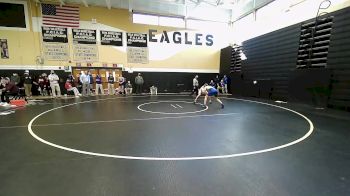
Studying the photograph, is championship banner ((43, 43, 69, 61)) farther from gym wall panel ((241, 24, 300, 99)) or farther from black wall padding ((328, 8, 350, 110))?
black wall padding ((328, 8, 350, 110))

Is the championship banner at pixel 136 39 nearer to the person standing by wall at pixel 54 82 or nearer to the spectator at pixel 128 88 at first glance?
the spectator at pixel 128 88

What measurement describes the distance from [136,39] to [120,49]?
144cm

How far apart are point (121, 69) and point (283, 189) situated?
580 inches

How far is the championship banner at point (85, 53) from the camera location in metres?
14.5

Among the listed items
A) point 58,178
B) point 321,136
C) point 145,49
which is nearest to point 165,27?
point 145,49

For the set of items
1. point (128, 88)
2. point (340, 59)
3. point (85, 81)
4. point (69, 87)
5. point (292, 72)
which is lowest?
point (128, 88)

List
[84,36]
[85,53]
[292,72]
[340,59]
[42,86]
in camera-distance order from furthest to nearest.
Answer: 1. [85,53]
2. [84,36]
3. [42,86]
4. [292,72]
5. [340,59]

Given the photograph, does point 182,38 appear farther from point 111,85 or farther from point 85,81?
point 85,81

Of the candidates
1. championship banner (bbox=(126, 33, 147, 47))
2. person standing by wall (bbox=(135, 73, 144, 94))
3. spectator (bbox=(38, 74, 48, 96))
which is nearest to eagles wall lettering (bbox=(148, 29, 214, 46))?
championship banner (bbox=(126, 33, 147, 47))

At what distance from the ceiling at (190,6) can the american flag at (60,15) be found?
0.40 metres

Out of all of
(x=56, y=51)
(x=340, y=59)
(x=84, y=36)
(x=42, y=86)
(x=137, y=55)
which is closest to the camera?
(x=340, y=59)

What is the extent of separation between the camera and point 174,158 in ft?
10.7


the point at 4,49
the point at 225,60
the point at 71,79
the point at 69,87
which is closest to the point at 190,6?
the point at 225,60

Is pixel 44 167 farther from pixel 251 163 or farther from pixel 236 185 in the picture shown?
pixel 251 163
